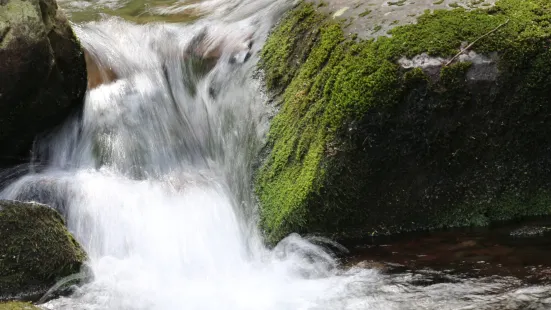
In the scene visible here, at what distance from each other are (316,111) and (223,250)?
1.67 meters

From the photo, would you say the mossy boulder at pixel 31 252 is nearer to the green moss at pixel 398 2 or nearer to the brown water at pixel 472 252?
the brown water at pixel 472 252

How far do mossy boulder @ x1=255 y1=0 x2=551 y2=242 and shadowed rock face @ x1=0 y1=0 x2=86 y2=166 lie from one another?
3265 millimetres

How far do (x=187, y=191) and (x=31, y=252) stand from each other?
1.94 m

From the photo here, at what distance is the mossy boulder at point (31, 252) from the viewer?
4508 mm

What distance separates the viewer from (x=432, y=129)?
4699mm

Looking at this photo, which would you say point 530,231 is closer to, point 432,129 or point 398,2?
point 432,129

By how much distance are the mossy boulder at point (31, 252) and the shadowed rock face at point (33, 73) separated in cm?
181

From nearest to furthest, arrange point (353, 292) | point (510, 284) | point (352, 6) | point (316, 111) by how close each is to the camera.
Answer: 1. point (510, 284)
2. point (353, 292)
3. point (316, 111)
4. point (352, 6)

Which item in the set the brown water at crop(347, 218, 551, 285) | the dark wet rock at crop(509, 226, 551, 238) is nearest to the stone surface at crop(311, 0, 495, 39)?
the brown water at crop(347, 218, 551, 285)

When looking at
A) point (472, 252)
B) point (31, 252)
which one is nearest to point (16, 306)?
point (31, 252)

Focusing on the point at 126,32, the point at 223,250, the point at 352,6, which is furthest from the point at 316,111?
the point at 126,32

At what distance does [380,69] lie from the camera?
467cm

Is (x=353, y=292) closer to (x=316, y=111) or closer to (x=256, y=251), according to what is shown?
(x=256, y=251)

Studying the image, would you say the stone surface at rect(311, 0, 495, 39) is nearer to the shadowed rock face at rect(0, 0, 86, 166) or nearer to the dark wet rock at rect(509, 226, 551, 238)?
the dark wet rock at rect(509, 226, 551, 238)
